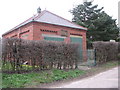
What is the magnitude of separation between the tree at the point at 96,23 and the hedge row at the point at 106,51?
10.7 m

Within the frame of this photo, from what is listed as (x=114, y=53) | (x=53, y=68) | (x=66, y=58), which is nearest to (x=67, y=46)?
(x=66, y=58)

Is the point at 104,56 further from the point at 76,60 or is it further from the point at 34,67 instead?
the point at 34,67

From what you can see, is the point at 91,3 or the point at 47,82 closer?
the point at 47,82

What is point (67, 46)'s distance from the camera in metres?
10.5

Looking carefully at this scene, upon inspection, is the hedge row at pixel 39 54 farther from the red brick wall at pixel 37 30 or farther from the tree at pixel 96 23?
the tree at pixel 96 23

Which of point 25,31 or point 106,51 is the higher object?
point 25,31

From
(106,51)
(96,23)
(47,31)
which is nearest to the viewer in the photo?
(106,51)

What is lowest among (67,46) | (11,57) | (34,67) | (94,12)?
(34,67)

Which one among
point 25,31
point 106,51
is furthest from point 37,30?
point 106,51

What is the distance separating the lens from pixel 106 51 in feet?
45.1

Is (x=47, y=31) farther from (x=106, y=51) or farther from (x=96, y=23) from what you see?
(x=96, y=23)

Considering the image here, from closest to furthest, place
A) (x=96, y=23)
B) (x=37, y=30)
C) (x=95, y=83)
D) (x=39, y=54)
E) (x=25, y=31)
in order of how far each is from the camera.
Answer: (x=95, y=83)
(x=39, y=54)
(x=37, y=30)
(x=25, y=31)
(x=96, y=23)

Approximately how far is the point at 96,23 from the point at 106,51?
1308cm

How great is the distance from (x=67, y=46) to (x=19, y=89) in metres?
5.73
